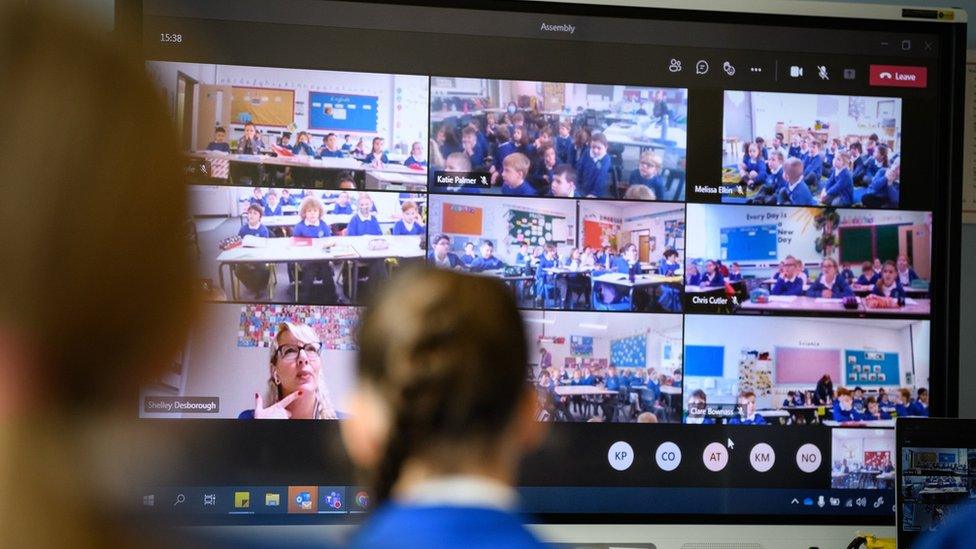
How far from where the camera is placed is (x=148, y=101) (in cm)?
42

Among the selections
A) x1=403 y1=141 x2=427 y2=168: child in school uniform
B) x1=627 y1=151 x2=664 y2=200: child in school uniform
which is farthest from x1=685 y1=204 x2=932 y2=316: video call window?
x1=403 y1=141 x2=427 y2=168: child in school uniform

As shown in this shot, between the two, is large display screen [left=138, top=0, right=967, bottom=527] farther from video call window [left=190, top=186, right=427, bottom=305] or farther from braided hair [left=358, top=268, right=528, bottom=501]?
braided hair [left=358, top=268, right=528, bottom=501]

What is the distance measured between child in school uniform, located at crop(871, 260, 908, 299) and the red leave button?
1.67 ft

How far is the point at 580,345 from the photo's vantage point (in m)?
2.49

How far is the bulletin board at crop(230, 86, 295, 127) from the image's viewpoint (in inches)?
94.8

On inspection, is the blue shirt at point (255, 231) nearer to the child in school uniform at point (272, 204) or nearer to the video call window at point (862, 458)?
the child in school uniform at point (272, 204)

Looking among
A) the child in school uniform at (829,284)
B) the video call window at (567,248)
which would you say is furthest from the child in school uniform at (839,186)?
the video call window at (567,248)

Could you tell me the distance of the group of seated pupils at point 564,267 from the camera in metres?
2.47

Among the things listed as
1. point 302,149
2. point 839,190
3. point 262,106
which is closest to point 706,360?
point 839,190

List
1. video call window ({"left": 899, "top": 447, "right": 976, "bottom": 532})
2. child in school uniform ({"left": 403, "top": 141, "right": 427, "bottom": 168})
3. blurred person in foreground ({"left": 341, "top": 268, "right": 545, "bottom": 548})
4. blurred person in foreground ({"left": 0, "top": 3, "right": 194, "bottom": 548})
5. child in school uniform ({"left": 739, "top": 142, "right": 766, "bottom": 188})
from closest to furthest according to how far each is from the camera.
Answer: blurred person in foreground ({"left": 0, "top": 3, "right": 194, "bottom": 548}), blurred person in foreground ({"left": 341, "top": 268, "right": 545, "bottom": 548}), video call window ({"left": 899, "top": 447, "right": 976, "bottom": 532}), child in school uniform ({"left": 403, "top": 141, "right": 427, "bottom": 168}), child in school uniform ({"left": 739, "top": 142, "right": 766, "bottom": 188})

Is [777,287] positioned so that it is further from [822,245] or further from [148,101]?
[148,101]

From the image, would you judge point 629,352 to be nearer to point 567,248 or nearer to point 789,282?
point 567,248

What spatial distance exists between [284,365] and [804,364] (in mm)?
1421

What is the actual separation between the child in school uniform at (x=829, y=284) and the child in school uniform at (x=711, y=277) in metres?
0.26
